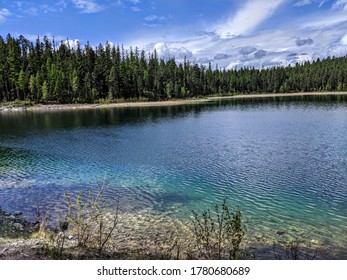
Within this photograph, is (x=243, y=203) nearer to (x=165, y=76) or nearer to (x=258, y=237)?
(x=258, y=237)

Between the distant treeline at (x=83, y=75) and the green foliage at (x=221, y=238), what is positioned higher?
the distant treeline at (x=83, y=75)

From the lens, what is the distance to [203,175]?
26422 mm

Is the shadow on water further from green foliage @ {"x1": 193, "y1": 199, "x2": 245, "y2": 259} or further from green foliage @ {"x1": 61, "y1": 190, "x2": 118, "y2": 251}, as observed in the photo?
green foliage @ {"x1": 193, "y1": 199, "x2": 245, "y2": 259}

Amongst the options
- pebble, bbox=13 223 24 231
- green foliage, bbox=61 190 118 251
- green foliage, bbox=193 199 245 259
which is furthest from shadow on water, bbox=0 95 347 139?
green foliage, bbox=193 199 245 259

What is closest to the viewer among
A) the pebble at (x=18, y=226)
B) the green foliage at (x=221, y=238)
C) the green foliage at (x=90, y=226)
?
the green foliage at (x=221, y=238)

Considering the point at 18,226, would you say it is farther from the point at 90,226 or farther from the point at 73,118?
the point at 73,118

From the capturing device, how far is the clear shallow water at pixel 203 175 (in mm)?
18203

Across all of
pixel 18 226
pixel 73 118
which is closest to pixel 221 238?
pixel 18 226

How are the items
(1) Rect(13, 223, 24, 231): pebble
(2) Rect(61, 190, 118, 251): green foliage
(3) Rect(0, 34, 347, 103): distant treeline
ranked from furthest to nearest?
(3) Rect(0, 34, 347, 103): distant treeline → (1) Rect(13, 223, 24, 231): pebble → (2) Rect(61, 190, 118, 251): green foliage

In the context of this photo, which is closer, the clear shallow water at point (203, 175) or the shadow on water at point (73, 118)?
the clear shallow water at point (203, 175)

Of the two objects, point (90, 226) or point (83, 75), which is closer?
point (90, 226)

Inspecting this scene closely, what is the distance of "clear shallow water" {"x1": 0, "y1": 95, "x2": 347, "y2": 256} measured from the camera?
717 inches

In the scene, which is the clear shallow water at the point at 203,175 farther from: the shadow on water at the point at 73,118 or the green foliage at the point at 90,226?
the shadow on water at the point at 73,118

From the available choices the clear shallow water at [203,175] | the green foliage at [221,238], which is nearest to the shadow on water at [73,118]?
the clear shallow water at [203,175]
